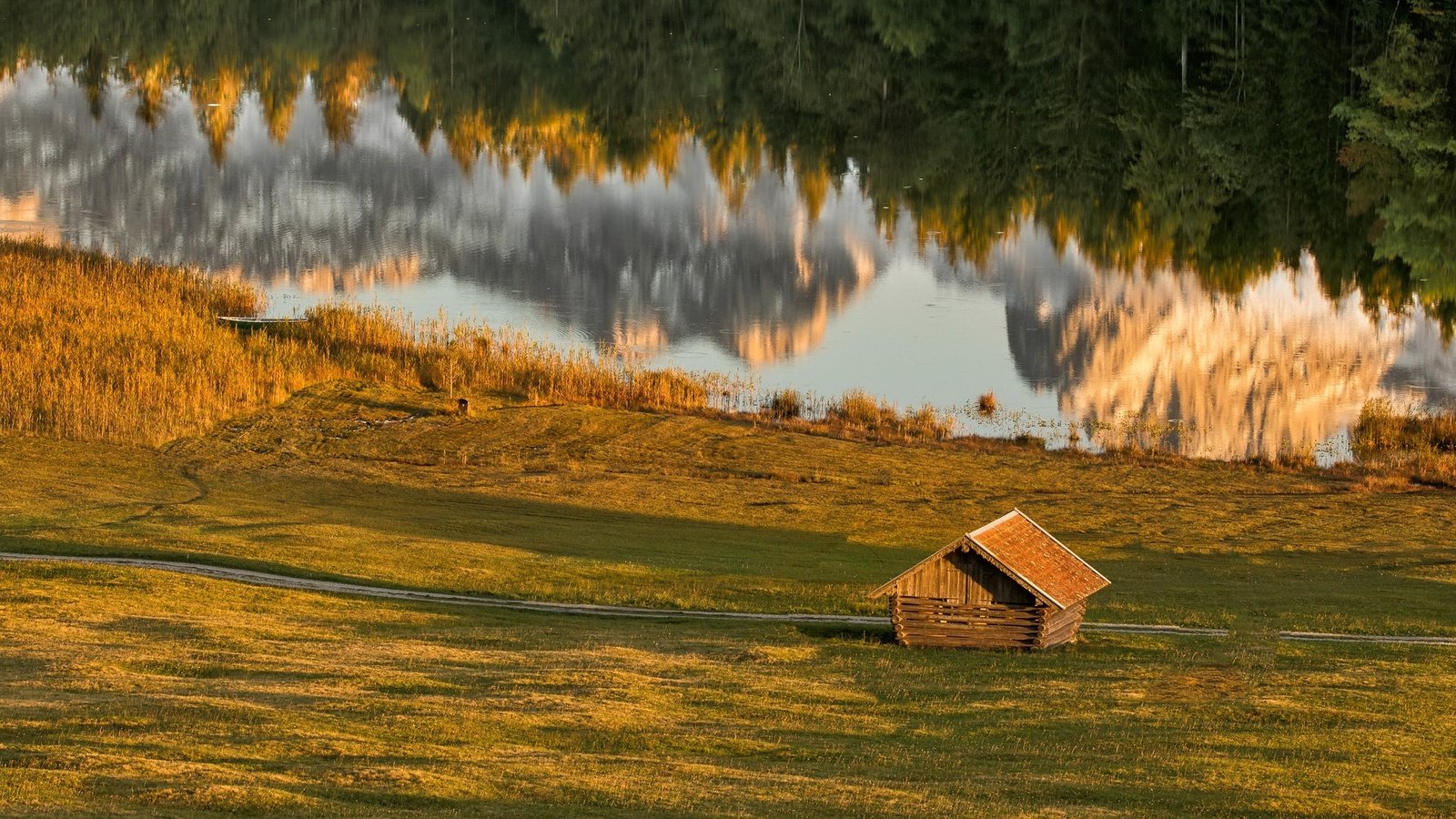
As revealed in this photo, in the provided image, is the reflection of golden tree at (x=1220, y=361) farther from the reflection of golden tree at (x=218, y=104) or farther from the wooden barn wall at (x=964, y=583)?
the reflection of golden tree at (x=218, y=104)

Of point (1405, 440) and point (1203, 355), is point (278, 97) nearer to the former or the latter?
point (1203, 355)

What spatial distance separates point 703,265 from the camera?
9956cm

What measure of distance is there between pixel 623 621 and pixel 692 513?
43.4ft

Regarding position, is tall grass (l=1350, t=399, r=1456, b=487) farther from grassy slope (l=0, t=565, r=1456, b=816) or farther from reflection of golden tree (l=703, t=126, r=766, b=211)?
reflection of golden tree (l=703, t=126, r=766, b=211)

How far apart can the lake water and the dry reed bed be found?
4177 mm

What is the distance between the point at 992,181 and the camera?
86.0 metres

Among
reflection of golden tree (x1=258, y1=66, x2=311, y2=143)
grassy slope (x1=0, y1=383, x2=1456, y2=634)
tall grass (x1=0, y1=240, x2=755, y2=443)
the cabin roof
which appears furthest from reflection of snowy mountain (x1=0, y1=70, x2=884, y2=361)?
the cabin roof

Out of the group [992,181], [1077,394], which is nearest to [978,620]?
[1077,394]

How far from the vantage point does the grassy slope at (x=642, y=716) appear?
777 inches

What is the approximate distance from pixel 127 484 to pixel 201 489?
5.71 ft

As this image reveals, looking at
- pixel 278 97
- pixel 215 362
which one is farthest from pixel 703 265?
pixel 215 362

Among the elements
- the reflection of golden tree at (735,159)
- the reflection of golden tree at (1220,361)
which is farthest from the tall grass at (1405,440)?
the reflection of golden tree at (735,159)

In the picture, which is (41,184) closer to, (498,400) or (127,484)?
(498,400)

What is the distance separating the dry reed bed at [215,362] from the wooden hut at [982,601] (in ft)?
86.7
